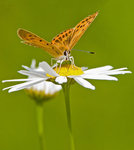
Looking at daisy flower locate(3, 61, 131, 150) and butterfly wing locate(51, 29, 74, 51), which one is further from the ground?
butterfly wing locate(51, 29, 74, 51)

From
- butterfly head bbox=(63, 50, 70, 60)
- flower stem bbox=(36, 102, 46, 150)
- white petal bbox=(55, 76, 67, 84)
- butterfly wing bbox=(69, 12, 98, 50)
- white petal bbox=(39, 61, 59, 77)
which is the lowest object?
flower stem bbox=(36, 102, 46, 150)

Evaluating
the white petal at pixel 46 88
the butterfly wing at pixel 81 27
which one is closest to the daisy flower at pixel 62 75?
the butterfly wing at pixel 81 27

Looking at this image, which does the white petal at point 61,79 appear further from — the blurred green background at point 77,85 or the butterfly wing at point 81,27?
the blurred green background at point 77,85

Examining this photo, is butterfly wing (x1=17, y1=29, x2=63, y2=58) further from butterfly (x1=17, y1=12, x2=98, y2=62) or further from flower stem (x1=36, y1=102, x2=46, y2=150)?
flower stem (x1=36, y1=102, x2=46, y2=150)

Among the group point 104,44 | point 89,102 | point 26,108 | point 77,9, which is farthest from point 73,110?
point 77,9

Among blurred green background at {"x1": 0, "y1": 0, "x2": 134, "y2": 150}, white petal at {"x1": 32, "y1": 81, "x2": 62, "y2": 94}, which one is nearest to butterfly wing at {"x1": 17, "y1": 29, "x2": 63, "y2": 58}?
white petal at {"x1": 32, "y1": 81, "x2": 62, "y2": 94}

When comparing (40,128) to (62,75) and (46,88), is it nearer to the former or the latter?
(62,75)

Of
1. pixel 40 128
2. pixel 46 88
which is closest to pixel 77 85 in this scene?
pixel 46 88
